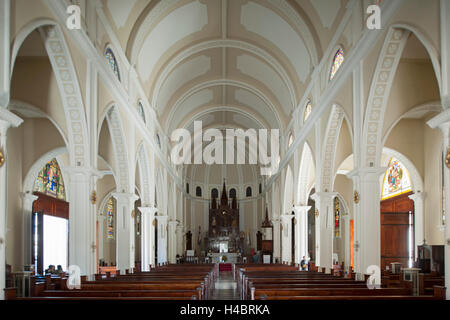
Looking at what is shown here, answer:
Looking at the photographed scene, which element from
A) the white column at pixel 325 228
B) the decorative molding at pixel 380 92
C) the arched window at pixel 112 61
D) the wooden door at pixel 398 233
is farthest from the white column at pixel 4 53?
the wooden door at pixel 398 233

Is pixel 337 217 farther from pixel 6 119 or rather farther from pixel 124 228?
pixel 6 119

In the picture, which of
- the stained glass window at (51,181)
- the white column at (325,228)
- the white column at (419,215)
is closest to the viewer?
the white column at (325,228)

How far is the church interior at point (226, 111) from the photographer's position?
938 centimetres

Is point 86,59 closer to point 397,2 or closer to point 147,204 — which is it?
point 397,2

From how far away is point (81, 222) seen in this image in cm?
1166

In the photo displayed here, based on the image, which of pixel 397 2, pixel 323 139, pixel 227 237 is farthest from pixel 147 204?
pixel 227 237

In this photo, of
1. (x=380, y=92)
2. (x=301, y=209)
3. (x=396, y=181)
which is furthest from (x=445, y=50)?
(x=301, y=209)

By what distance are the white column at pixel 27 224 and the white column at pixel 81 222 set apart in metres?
6.27

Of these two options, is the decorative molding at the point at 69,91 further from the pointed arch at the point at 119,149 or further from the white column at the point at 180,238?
the white column at the point at 180,238

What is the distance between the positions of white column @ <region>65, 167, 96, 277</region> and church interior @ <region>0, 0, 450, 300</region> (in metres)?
0.04

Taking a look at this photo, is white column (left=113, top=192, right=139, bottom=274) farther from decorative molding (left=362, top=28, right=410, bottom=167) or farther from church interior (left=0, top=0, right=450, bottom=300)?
decorative molding (left=362, top=28, right=410, bottom=167)
